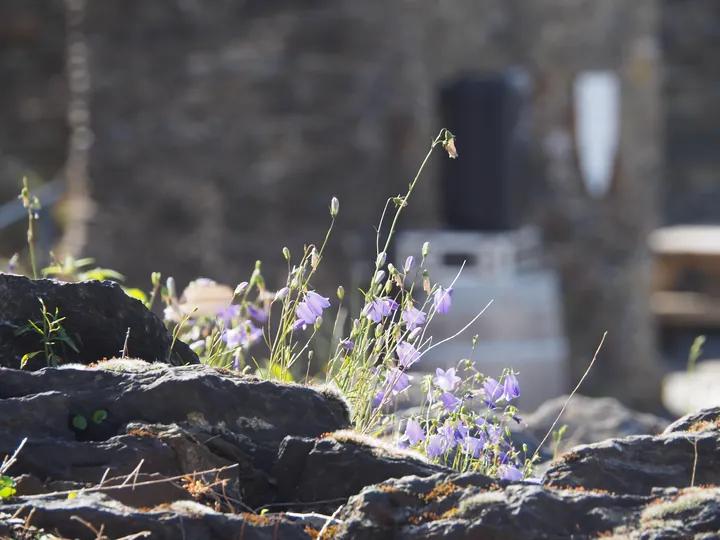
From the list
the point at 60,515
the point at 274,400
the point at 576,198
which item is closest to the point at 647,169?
the point at 576,198

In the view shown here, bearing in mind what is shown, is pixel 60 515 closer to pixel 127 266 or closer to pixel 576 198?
pixel 127 266

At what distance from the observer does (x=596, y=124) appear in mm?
7605

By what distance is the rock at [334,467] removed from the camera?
6.80ft

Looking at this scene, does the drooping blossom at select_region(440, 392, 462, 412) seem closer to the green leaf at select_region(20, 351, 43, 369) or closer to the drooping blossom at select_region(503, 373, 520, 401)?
the drooping blossom at select_region(503, 373, 520, 401)

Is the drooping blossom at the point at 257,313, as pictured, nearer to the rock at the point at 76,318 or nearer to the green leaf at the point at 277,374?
→ the green leaf at the point at 277,374

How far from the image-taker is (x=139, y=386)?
7.03 ft

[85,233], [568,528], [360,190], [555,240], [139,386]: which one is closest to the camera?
[568,528]

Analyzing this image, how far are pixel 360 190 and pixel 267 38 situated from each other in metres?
1.04

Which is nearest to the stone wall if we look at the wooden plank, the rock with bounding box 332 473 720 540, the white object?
the wooden plank

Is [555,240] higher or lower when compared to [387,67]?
lower

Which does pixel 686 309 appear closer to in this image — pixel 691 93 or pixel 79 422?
pixel 691 93

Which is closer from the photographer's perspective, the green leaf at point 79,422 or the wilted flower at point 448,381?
the green leaf at point 79,422

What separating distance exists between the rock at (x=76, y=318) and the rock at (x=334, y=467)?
1.56ft

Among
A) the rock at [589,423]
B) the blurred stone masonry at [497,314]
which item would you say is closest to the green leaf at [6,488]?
the rock at [589,423]
